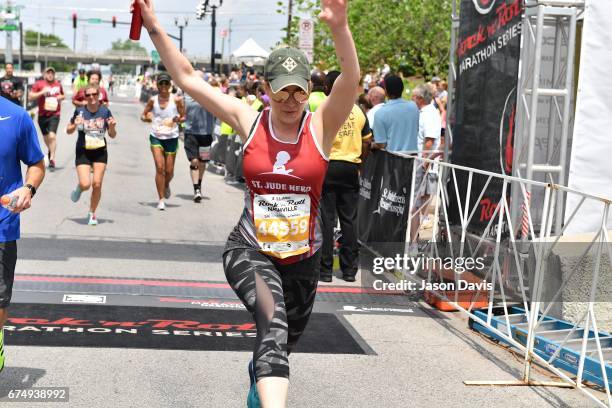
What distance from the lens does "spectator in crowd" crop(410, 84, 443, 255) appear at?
29.1 feet

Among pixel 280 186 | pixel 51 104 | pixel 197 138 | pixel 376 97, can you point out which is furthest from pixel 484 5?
pixel 51 104

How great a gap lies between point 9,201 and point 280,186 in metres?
1.53

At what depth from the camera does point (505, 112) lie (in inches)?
335

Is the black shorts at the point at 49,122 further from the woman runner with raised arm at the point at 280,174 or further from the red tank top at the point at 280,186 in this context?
the red tank top at the point at 280,186

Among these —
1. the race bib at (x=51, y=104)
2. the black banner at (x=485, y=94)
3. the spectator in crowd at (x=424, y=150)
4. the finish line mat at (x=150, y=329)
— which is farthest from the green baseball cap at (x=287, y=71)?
the race bib at (x=51, y=104)

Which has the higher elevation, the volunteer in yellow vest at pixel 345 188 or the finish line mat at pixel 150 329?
the volunteer in yellow vest at pixel 345 188

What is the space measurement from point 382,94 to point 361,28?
15.2 meters

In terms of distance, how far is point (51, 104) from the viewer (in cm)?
1811

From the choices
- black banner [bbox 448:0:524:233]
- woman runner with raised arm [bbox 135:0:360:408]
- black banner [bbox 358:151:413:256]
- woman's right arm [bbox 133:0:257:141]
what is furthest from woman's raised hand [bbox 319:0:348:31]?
black banner [bbox 358:151:413:256]

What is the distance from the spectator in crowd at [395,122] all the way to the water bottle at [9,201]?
586 cm

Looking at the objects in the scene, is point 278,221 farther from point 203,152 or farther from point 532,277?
point 203,152

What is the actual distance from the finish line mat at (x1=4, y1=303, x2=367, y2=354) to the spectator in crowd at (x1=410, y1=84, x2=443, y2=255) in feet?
5.55

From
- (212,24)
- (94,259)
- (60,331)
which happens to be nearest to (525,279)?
(60,331)

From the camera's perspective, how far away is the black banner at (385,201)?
9242 mm
